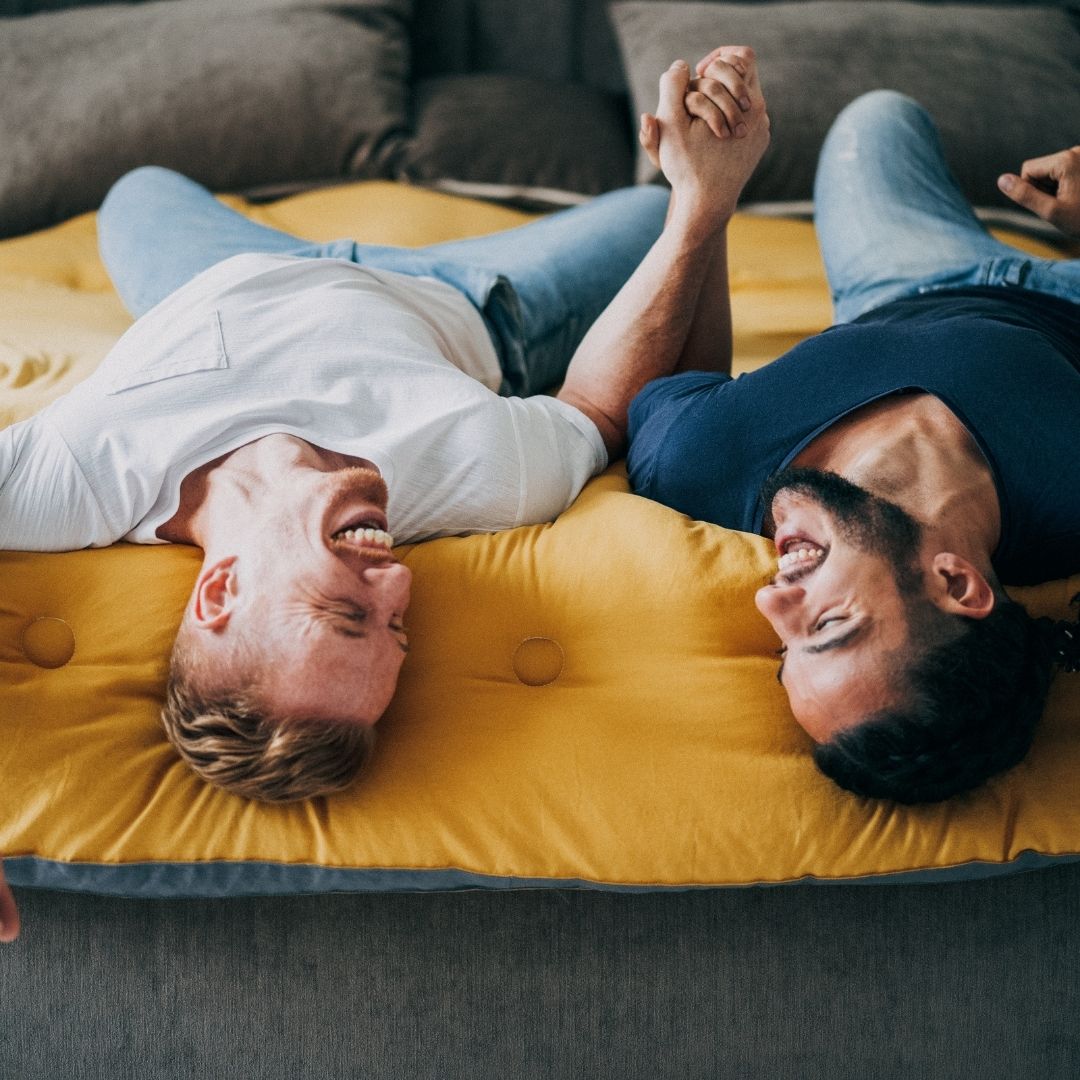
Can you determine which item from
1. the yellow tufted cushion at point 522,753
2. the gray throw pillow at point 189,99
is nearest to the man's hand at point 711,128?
the yellow tufted cushion at point 522,753

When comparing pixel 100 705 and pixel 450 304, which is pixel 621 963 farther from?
pixel 450 304

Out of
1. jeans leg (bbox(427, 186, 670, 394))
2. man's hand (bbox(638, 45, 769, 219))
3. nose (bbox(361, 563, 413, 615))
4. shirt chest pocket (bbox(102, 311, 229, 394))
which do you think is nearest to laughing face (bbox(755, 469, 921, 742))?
nose (bbox(361, 563, 413, 615))

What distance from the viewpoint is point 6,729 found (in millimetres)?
985

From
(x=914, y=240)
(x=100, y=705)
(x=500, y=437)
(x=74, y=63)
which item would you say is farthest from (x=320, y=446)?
(x=74, y=63)

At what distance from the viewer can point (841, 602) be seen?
97cm

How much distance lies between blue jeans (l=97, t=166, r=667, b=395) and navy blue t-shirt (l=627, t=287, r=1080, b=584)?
0.86ft

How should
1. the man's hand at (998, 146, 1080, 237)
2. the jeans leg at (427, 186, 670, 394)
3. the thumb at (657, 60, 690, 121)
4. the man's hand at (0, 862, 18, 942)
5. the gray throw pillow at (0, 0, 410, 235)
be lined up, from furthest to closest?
the gray throw pillow at (0, 0, 410, 235) < the jeans leg at (427, 186, 670, 394) < the man's hand at (998, 146, 1080, 237) < the thumb at (657, 60, 690, 121) < the man's hand at (0, 862, 18, 942)

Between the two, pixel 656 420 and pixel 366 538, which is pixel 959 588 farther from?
pixel 366 538

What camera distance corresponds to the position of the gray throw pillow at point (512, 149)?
2.06 metres

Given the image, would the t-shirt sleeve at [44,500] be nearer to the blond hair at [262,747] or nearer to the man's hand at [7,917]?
the blond hair at [262,747]

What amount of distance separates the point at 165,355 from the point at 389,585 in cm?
41

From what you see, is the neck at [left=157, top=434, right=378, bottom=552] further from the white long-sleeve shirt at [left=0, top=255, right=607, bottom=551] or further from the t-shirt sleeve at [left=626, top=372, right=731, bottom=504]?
the t-shirt sleeve at [left=626, top=372, right=731, bottom=504]

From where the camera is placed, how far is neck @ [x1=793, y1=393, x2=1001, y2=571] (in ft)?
3.39

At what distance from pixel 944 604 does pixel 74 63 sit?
6.29 feet
